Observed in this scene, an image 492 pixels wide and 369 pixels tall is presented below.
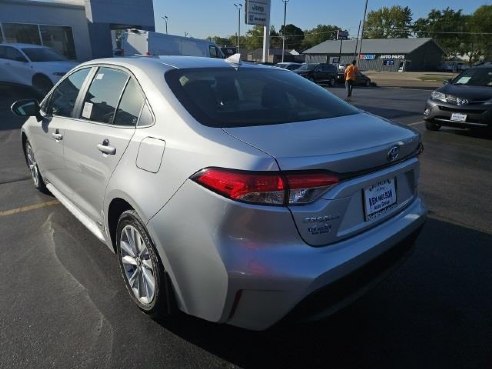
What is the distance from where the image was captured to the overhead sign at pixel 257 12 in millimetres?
24797

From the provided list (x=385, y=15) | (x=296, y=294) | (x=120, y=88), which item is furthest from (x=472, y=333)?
(x=385, y=15)

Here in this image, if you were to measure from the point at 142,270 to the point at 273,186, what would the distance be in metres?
1.18

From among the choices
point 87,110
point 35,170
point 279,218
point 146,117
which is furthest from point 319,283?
point 35,170

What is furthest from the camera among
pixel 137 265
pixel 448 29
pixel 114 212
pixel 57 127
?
pixel 448 29

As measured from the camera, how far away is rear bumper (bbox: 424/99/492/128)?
820 centimetres

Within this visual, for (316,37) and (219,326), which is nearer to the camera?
(219,326)

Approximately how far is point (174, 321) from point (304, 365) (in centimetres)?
86

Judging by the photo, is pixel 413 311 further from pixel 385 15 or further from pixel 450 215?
pixel 385 15

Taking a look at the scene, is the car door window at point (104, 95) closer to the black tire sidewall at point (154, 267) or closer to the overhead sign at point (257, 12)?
the black tire sidewall at point (154, 267)

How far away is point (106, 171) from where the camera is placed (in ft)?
8.97

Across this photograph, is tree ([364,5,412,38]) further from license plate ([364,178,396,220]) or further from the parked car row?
license plate ([364,178,396,220])

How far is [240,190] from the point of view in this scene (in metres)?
1.91

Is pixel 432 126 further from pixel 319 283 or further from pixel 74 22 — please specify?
pixel 74 22

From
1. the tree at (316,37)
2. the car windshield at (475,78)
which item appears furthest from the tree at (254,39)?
the car windshield at (475,78)
